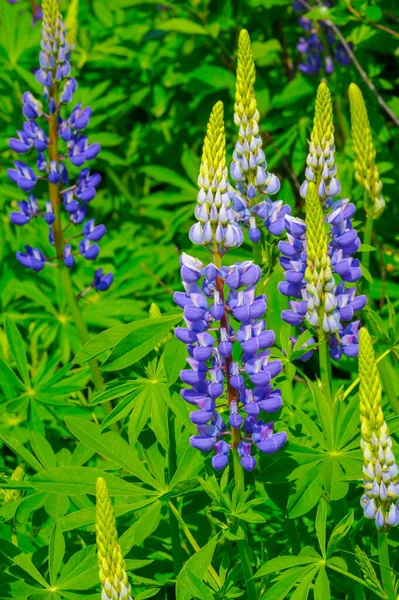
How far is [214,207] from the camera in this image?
185 centimetres

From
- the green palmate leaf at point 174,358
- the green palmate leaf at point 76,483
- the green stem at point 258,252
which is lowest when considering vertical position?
the green palmate leaf at point 76,483

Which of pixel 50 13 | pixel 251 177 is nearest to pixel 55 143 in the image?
pixel 50 13

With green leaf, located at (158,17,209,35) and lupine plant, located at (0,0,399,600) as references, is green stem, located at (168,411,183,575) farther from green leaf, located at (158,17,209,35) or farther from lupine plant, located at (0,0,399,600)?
green leaf, located at (158,17,209,35)

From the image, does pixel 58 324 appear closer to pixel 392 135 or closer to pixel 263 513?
pixel 263 513

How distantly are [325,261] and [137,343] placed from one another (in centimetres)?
50

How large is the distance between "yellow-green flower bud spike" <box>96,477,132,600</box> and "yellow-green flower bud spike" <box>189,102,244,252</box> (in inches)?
23.7

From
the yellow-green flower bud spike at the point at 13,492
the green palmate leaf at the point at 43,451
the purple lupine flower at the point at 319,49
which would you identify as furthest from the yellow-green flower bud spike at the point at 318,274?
the purple lupine flower at the point at 319,49

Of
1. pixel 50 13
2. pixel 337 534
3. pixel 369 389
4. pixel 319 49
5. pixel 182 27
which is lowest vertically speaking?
pixel 337 534

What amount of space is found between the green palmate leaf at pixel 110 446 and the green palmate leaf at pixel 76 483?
0.04 m

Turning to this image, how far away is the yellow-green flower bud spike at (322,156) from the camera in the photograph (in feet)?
6.99

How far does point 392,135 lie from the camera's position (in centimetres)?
447

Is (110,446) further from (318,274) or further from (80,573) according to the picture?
(318,274)

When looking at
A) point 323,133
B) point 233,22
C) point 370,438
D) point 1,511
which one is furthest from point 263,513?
point 233,22

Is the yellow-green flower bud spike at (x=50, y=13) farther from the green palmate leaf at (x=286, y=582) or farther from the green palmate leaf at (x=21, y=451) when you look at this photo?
the green palmate leaf at (x=286, y=582)
